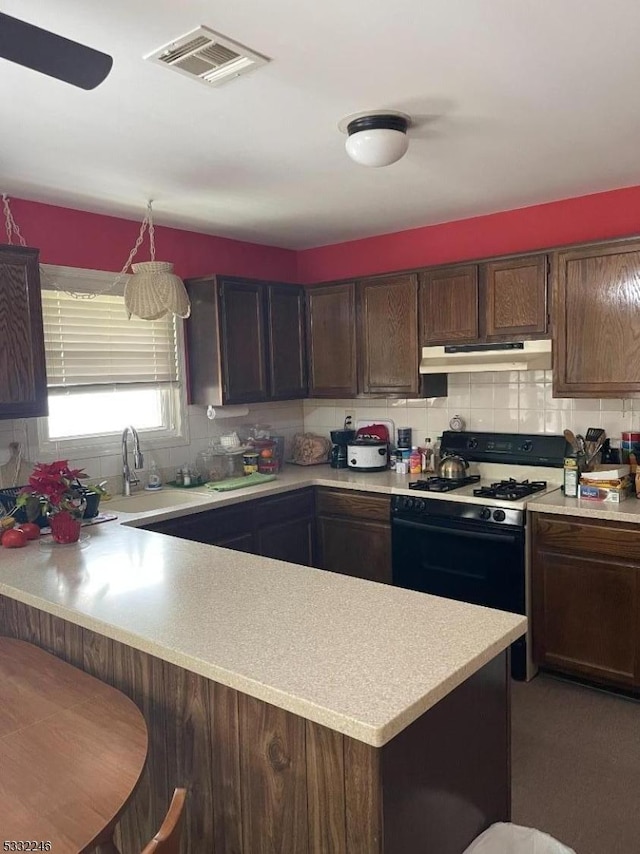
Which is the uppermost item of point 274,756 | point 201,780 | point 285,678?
point 285,678

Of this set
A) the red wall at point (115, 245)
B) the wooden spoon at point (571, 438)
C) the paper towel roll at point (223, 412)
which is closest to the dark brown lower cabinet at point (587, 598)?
the wooden spoon at point (571, 438)

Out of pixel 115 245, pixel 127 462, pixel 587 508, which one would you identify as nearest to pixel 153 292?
pixel 115 245

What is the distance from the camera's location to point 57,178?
114 inches

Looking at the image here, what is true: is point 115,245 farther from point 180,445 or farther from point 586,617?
point 586,617

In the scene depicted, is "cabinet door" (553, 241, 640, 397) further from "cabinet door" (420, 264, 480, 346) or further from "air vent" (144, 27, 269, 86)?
"air vent" (144, 27, 269, 86)

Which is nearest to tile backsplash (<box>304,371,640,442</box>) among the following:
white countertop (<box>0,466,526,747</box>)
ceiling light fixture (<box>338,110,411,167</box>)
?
ceiling light fixture (<box>338,110,411,167</box>)

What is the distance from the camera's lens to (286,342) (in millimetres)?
4254

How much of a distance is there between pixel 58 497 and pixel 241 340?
1732 millimetres

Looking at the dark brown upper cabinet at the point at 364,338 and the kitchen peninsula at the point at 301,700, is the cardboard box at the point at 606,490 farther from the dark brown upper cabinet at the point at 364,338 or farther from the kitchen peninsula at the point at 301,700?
the kitchen peninsula at the point at 301,700

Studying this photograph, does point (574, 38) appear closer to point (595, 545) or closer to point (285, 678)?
point (285, 678)

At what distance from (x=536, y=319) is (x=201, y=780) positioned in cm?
266

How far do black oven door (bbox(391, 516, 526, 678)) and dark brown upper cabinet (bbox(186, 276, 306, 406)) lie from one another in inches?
47.9

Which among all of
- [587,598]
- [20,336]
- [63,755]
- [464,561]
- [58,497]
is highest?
[20,336]

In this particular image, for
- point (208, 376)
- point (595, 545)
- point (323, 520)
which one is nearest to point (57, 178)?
point (208, 376)
